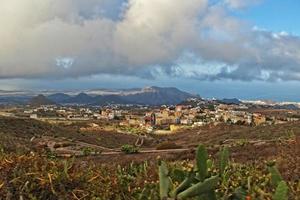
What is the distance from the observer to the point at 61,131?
256ft

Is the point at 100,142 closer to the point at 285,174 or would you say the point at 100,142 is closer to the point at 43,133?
the point at 43,133

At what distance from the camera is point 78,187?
548 cm

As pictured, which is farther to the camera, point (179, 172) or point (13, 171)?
point (13, 171)

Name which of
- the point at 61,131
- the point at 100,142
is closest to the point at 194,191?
the point at 100,142

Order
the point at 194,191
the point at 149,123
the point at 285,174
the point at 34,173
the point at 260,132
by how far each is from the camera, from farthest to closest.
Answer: the point at 149,123 → the point at 260,132 → the point at 285,174 → the point at 34,173 → the point at 194,191

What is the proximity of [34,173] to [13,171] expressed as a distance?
0.65 feet

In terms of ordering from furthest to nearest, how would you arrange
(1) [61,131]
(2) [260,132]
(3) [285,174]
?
(1) [61,131] → (2) [260,132] → (3) [285,174]

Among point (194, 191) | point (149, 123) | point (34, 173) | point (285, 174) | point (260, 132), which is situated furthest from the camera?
point (149, 123)

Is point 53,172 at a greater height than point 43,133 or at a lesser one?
greater

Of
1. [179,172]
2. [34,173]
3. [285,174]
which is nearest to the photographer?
[179,172]

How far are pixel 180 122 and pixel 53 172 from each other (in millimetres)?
125239

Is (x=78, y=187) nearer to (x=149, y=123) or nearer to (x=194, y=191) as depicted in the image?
(x=194, y=191)

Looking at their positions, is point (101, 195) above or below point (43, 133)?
above

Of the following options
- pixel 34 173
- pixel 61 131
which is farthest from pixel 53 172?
pixel 61 131
